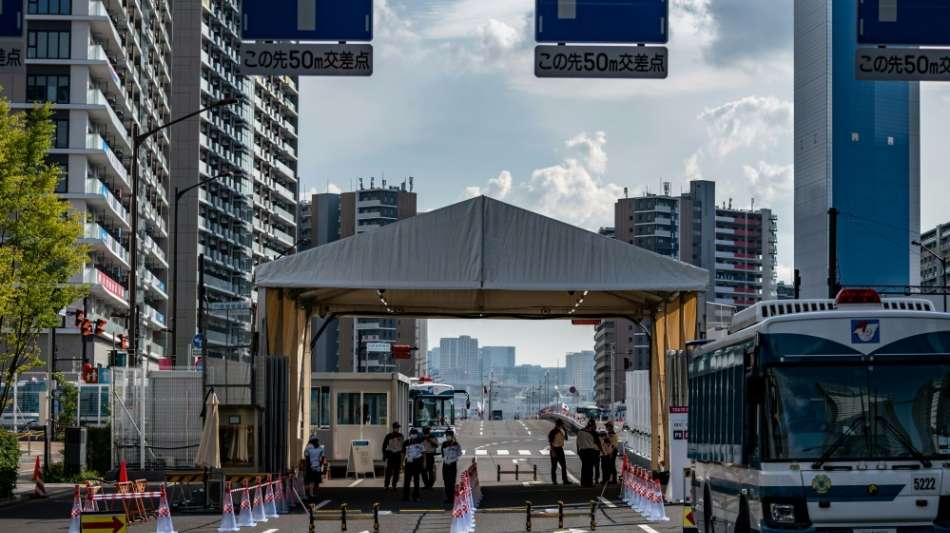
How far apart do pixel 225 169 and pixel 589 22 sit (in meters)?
113

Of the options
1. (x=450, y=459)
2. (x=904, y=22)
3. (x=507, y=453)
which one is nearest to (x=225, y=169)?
(x=507, y=453)

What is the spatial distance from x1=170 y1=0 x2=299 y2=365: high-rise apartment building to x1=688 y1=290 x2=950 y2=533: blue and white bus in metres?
91.5

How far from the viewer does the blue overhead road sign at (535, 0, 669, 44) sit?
72.8ft

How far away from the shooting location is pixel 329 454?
47094 millimetres

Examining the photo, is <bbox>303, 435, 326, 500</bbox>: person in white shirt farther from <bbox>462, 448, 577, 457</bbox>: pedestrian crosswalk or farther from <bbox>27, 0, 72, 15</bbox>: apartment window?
<bbox>27, 0, 72, 15</bbox>: apartment window

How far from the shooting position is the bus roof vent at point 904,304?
17938mm

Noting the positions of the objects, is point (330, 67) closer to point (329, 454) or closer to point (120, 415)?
point (120, 415)

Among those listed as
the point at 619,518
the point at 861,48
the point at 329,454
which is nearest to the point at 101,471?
the point at 329,454

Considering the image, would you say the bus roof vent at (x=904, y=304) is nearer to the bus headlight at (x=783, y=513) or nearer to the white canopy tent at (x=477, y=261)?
the bus headlight at (x=783, y=513)

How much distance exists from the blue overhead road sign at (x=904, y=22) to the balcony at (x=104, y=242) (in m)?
62.0

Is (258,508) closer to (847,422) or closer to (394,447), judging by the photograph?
(394,447)

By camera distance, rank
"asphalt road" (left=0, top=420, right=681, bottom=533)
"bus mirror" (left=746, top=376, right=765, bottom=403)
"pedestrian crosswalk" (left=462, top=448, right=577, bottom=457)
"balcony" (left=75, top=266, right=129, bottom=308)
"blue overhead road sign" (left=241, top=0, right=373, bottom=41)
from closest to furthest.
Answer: "bus mirror" (left=746, top=376, right=765, bottom=403) < "blue overhead road sign" (left=241, top=0, right=373, bottom=41) < "asphalt road" (left=0, top=420, right=681, bottom=533) < "pedestrian crosswalk" (left=462, top=448, right=577, bottom=457) < "balcony" (left=75, top=266, right=129, bottom=308)

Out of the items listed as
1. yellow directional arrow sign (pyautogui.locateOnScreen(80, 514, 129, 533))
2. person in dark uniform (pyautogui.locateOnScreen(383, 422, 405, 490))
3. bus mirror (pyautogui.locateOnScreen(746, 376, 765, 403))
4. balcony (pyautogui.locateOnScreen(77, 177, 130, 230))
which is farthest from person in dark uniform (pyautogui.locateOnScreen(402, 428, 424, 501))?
balcony (pyautogui.locateOnScreen(77, 177, 130, 230))

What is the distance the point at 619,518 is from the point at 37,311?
15432 mm
